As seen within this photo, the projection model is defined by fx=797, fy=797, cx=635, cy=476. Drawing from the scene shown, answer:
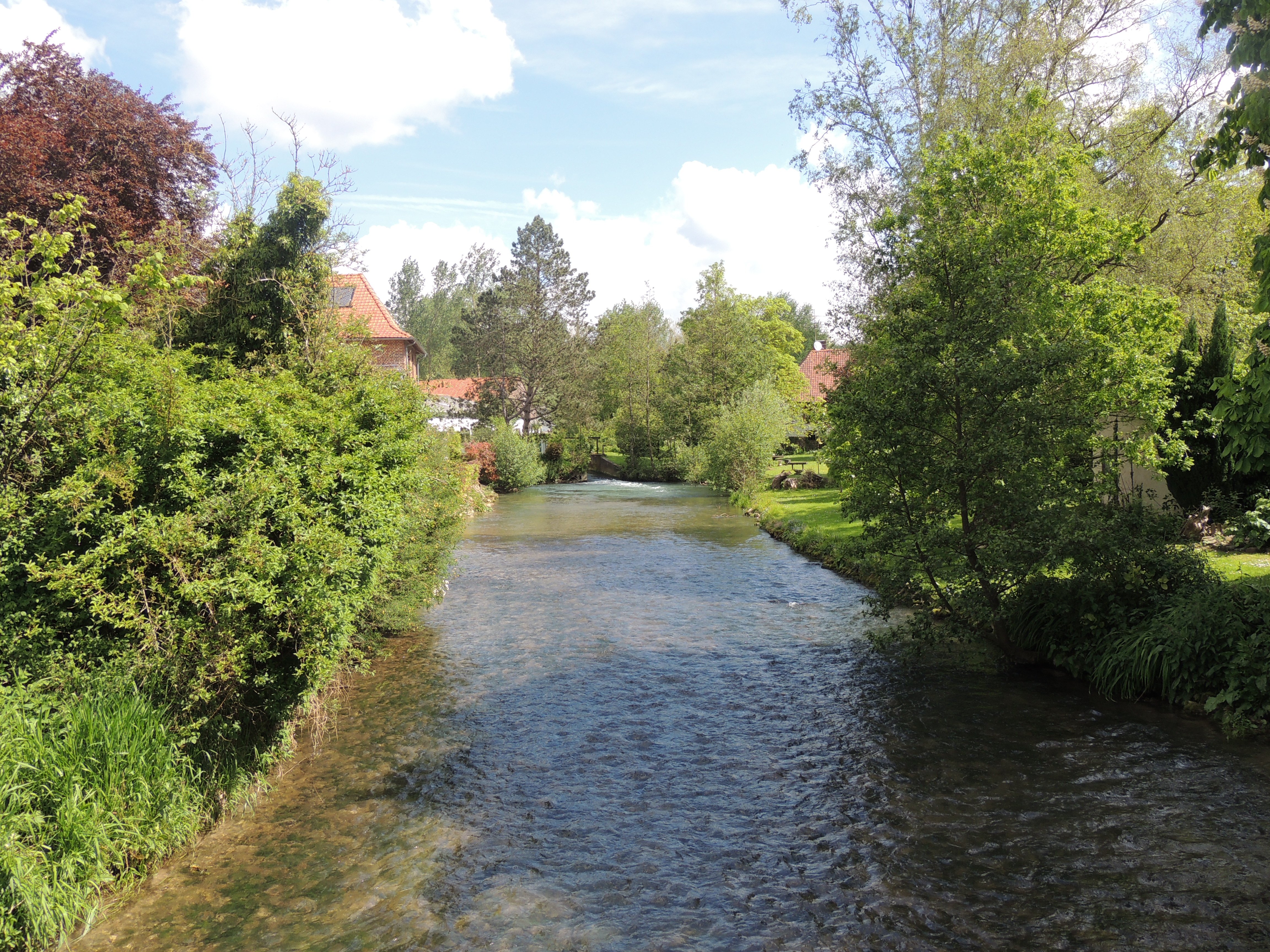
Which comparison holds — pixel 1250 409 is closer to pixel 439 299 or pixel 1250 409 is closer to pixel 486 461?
pixel 486 461

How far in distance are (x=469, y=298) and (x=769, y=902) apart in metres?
91.0

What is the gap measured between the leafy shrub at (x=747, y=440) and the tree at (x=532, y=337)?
18.7m

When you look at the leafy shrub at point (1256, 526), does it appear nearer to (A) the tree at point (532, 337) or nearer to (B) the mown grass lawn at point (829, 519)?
(B) the mown grass lawn at point (829, 519)

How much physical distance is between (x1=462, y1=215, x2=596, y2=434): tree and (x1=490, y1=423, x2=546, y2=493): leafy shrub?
8.99 m

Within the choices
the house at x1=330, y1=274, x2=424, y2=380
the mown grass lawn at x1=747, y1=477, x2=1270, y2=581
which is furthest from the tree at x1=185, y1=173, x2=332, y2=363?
the house at x1=330, y1=274, x2=424, y2=380

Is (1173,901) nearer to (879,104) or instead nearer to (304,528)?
(304,528)

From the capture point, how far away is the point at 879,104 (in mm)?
22594

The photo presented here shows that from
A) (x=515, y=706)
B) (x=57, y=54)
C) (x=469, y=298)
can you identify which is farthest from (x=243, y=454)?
(x=469, y=298)

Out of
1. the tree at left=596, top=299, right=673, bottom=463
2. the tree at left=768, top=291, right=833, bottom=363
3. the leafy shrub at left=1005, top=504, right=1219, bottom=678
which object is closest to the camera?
the leafy shrub at left=1005, top=504, right=1219, bottom=678

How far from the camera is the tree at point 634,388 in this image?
5900 centimetres

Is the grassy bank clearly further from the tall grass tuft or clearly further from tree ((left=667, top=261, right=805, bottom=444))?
tree ((left=667, top=261, right=805, bottom=444))

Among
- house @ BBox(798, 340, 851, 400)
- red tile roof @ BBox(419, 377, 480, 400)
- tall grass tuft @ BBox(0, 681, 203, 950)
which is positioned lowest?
tall grass tuft @ BBox(0, 681, 203, 950)

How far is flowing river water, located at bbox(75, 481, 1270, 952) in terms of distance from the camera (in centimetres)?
574

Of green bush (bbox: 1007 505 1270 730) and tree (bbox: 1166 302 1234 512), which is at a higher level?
tree (bbox: 1166 302 1234 512)
